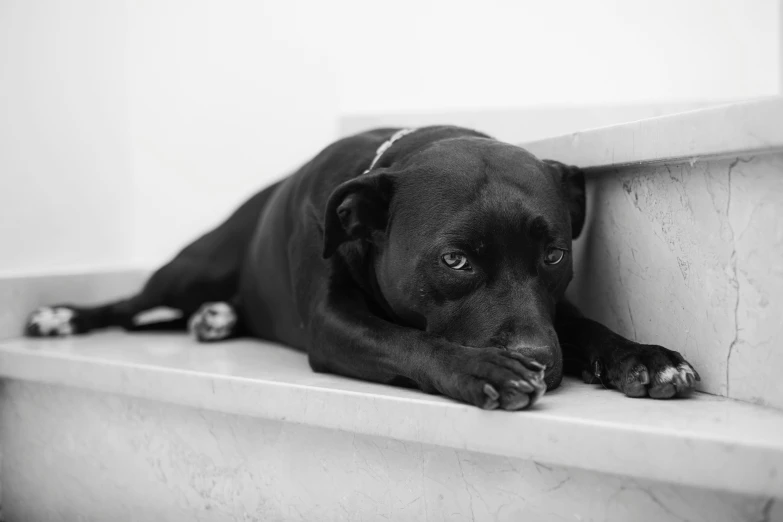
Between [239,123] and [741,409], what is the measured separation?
3599 millimetres

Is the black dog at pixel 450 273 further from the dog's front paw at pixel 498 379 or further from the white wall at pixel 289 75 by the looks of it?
the white wall at pixel 289 75

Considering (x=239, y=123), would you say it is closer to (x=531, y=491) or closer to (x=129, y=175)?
(x=129, y=175)

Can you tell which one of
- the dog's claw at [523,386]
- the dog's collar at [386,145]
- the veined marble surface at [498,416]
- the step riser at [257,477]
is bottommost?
the step riser at [257,477]

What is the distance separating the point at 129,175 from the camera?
418 cm

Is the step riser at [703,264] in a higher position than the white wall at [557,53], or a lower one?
lower

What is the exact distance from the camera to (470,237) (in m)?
1.90

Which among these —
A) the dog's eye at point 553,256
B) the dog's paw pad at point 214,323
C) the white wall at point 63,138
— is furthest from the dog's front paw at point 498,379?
the white wall at point 63,138

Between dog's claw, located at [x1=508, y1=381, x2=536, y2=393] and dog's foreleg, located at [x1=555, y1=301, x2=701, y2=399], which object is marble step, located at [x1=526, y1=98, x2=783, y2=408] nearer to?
dog's foreleg, located at [x1=555, y1=301, x2=701, y2=399]

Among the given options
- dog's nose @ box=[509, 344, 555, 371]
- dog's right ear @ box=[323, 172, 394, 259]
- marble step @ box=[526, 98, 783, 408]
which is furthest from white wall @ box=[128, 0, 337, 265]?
dog's nose @ box=[509, 344, 555, 371]

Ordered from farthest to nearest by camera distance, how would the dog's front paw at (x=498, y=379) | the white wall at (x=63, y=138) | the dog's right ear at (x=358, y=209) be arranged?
the white wall at (x=63, y=138) < the dog's right ear at (x=358, y=209) < the dog's front paw at (x=498, y=379)

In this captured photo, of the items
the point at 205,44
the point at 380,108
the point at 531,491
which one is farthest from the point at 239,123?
the point at 531,491

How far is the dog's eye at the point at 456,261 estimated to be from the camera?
75.4 inches

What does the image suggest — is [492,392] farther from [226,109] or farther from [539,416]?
[226,109]

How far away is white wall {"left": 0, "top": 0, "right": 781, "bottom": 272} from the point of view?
397cm
